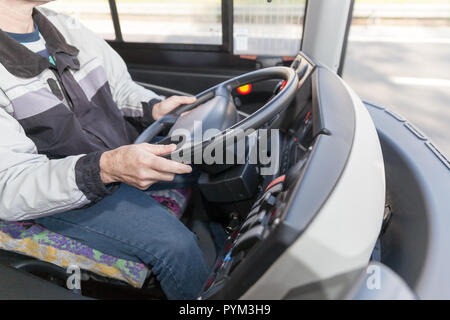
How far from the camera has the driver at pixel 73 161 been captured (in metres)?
0.77

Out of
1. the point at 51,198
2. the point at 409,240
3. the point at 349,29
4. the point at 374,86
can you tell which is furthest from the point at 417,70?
the point at 51,198

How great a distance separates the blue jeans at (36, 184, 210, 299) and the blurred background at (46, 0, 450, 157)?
1223mm

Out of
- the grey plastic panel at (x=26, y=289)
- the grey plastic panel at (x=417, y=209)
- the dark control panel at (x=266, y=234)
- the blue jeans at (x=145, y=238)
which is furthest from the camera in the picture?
the blue jeans at (x=145, y=238)

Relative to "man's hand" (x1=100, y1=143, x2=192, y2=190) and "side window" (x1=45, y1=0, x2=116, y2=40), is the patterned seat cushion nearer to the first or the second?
"man's hand" (x1=100, y1=143, x2=192, y2=190)

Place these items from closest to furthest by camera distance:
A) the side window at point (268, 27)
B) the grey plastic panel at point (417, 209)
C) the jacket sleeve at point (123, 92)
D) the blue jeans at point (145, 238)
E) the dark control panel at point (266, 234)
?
the dark control panel at point (266, 234)
the grey plastic panel at point (417, 209)
the blue jeans at point (145, 238)
the jacket sleeve at point (123, 92)
the side window at point (268, 27)

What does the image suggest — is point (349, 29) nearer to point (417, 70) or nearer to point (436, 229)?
point (436, 229)

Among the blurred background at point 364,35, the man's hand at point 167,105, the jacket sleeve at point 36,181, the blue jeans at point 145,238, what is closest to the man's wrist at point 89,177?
the jacket sleeve at point 36,181

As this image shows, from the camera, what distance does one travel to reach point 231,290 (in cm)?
53

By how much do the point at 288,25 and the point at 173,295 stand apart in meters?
1.44

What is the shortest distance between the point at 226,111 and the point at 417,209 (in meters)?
0.53

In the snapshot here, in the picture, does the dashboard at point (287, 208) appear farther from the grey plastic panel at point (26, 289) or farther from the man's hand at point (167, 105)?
the man's hand at point (167, 105)

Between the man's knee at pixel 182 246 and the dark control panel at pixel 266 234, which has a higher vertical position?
the dark control panel at pixel 266 234

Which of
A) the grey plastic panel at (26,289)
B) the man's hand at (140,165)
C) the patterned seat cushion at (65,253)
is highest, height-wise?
the man's hand at (140,165)

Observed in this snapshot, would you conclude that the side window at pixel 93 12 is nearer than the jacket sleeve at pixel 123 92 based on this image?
No
